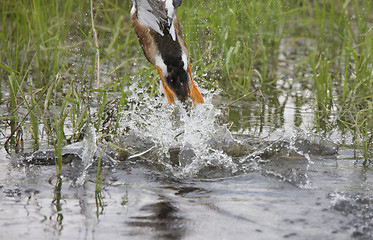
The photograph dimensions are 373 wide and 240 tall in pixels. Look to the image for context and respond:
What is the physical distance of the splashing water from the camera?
353 centimetres

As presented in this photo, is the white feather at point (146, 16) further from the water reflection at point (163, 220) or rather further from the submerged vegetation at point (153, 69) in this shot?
the water reflection at point (163, 220)

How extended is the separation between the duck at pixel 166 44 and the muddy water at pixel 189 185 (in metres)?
0.17

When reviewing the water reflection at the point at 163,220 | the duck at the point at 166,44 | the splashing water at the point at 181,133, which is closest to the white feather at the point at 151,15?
the duck at the point at 166,44

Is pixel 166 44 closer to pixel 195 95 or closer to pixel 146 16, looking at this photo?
pixel 146 16

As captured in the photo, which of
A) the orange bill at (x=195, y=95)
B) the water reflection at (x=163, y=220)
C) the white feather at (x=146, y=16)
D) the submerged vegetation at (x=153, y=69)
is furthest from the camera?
the orange bill at (x=195, y=95)

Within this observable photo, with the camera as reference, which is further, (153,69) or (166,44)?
(153,69)

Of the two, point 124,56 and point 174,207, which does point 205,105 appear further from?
point 124,56

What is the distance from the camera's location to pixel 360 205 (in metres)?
2.87

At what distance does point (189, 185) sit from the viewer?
3.20 m

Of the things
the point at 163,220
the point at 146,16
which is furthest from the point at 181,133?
the point at 163,220

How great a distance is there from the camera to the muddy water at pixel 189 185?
262cm

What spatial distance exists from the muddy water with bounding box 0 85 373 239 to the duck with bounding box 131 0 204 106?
0.55 feet

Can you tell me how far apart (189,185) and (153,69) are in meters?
1.19

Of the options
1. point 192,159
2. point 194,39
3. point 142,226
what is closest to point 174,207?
point 142,226
